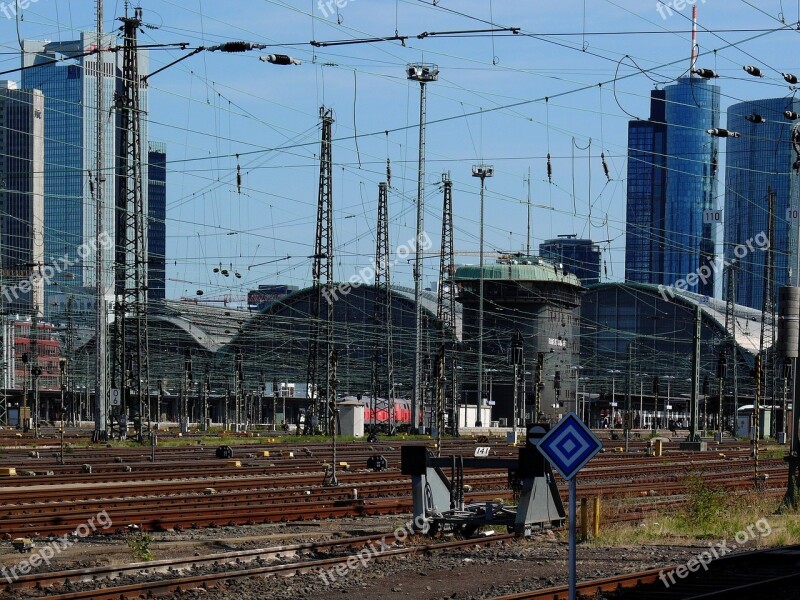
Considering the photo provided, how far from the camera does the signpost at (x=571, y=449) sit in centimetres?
1395

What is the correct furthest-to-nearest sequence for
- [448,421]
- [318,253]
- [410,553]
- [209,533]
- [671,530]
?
1. [448,421]
2. [318,253]
3. [671,530]
4. [209,533]
5. [410,553]

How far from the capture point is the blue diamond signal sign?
13961 millimetres

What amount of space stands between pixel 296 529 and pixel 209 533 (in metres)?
1.92

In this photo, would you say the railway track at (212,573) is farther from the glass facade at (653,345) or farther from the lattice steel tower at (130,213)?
the glass facade at (653,345)

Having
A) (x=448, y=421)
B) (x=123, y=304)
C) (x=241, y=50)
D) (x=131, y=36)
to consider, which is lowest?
(x=448, y=421)

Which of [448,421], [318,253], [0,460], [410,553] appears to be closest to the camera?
[410,553]

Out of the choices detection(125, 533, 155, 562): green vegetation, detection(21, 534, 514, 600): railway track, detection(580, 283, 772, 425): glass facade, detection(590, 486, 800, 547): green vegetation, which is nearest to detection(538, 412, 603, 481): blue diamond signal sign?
detection(21, 534, 514, 600): railway track

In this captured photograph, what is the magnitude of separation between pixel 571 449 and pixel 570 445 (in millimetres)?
56

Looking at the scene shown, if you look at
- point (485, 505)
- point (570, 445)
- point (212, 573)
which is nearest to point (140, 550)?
point (212, 573)

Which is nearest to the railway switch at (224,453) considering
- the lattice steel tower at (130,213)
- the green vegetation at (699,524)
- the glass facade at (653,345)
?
the lattice steel tower at (130,213)

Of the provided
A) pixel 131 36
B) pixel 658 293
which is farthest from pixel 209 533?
pixel 658 293

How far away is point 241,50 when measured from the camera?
28.9 meters

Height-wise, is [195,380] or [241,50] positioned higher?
[241,50]

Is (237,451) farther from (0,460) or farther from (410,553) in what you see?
(410,553)
